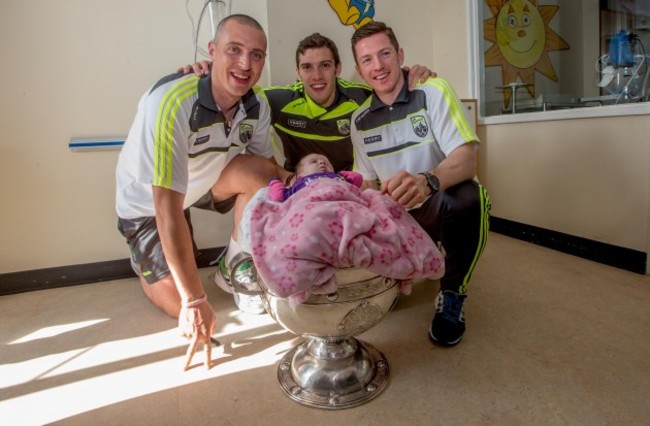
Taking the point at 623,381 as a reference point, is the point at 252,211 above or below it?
above

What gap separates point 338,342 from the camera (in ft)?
3.65

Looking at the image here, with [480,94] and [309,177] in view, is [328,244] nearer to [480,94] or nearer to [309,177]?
[309,177]

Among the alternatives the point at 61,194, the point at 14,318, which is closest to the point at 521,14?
the point at 61,194

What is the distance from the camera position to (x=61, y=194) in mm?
2014

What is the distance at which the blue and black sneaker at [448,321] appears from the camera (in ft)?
4.17

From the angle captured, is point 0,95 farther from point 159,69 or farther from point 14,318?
point 14,318

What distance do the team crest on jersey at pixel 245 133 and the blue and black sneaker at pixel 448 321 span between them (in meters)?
0.94

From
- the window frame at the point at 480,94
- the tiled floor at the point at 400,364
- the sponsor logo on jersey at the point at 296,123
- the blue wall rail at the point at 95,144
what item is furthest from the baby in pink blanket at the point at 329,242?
the window frame at the point at 480,94

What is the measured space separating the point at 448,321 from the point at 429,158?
567mm

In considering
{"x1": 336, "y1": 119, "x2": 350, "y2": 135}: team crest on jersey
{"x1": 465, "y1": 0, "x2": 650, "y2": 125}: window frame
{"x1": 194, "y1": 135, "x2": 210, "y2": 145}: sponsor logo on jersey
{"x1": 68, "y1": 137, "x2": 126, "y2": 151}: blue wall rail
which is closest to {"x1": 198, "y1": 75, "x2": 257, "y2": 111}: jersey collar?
{"x1": 194, "y1": 135, "x2": 210, "y2": 145}: sponsor logo on jersey

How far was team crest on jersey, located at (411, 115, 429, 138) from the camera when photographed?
148 cm

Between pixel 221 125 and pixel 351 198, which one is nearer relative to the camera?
pixel 351 198

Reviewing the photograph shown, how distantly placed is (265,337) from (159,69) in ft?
4.76

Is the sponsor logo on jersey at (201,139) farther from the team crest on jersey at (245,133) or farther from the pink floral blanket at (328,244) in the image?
the pink floral blanket at (328,244)
